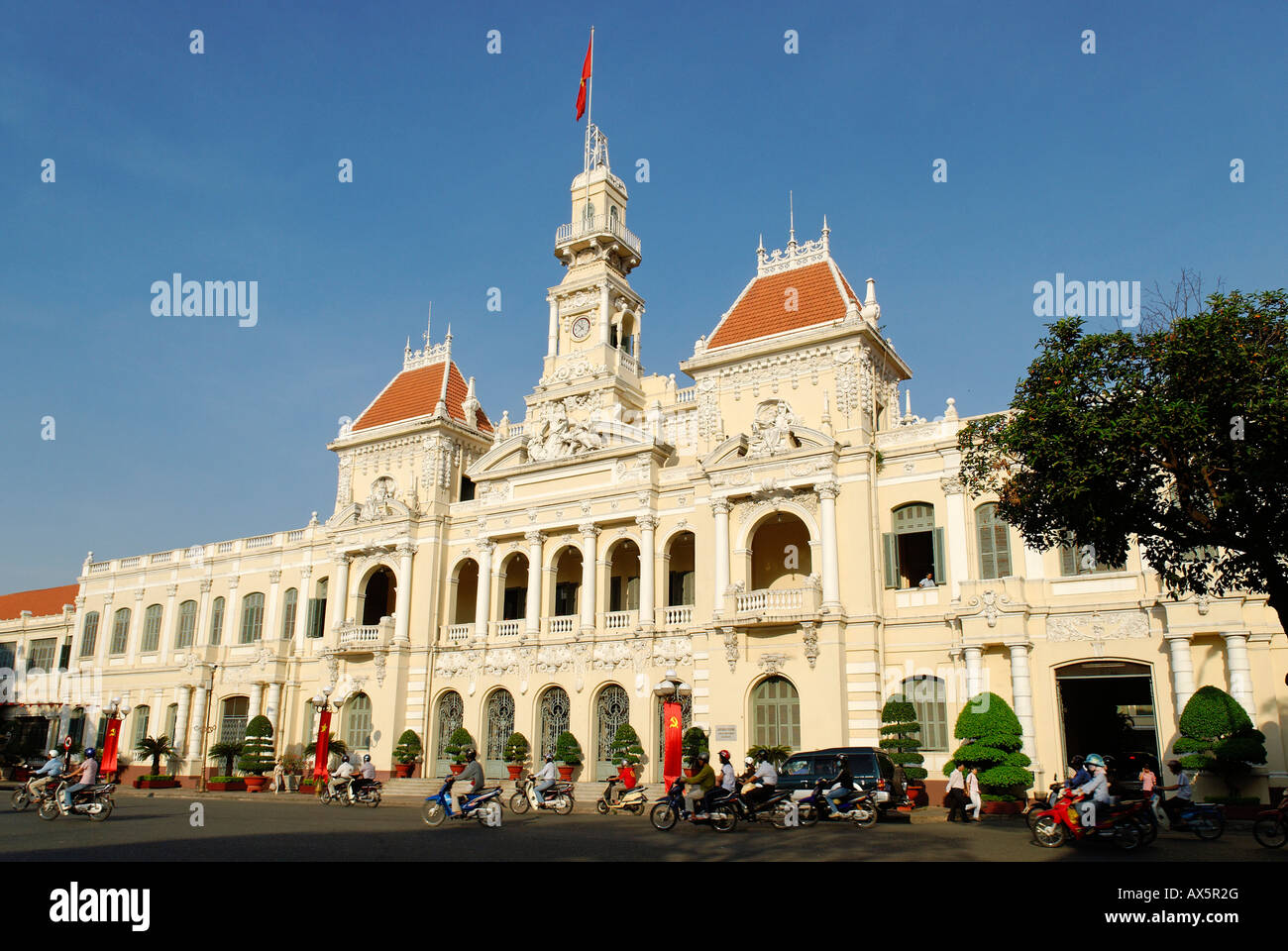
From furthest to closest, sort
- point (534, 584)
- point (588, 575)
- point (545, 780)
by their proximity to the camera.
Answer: point (534, 584) < point (588, 575) < point (545, 780)

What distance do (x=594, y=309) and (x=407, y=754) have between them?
55.7ft

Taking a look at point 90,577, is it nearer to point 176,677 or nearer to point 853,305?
point 176,677

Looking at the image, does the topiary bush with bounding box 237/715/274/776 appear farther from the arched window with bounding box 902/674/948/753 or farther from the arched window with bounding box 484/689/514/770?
the arched window with bounding box 902/674/948/753

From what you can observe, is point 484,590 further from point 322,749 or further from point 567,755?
point 322,749

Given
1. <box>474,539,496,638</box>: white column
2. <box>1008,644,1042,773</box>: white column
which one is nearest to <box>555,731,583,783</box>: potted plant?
<box>474,539,496,638</box>: white column

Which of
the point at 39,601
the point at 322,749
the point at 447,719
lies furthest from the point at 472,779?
the point at 39,601

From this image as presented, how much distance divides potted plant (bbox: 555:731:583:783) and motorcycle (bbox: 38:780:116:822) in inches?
524

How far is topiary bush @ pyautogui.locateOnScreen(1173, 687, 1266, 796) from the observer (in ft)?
68.2

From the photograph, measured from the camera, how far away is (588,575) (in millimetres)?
32500

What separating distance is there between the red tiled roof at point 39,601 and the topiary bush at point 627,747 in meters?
35.3

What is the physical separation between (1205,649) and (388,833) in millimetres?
18629

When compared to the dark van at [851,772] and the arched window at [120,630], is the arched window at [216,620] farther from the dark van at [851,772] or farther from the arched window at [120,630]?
the dark van at [851,772]

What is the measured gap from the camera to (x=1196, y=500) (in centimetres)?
1516

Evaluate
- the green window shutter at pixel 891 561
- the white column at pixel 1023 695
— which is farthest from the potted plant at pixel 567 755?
the white column at pixel 1023 695
